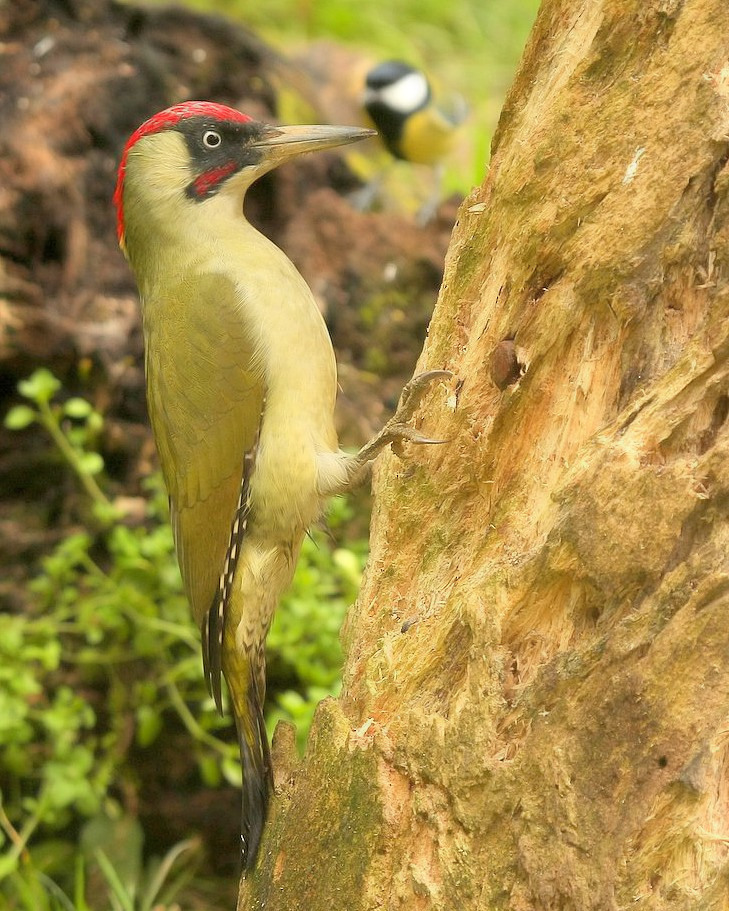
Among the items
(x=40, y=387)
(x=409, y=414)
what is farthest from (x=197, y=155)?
(x=409, y=414)

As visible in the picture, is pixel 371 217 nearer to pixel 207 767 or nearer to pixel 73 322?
pixel 73 322

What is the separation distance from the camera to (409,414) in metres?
2.72

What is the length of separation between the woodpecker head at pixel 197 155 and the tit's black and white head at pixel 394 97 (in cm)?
318

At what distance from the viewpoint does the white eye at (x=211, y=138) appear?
3539 millimetres

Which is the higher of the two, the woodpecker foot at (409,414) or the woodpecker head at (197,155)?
the woodpecker foot at (409,414)

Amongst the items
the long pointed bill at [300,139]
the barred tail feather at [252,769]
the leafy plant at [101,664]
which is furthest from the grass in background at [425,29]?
the barred tail feather at [252,769]

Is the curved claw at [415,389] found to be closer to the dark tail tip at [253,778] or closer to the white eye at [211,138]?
the dark tail tip at [253,778]

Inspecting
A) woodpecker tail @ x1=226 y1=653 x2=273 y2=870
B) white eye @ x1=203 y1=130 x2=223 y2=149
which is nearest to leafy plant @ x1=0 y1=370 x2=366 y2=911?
woodpecker tail @ x1=226 y1=653 x2=273 y2=870

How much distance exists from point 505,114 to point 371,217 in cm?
281

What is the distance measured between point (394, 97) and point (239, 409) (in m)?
3.94

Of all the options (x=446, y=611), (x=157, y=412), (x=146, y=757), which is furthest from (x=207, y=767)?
(x=446, y=611)

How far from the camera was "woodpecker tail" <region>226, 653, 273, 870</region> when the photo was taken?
8.56ft

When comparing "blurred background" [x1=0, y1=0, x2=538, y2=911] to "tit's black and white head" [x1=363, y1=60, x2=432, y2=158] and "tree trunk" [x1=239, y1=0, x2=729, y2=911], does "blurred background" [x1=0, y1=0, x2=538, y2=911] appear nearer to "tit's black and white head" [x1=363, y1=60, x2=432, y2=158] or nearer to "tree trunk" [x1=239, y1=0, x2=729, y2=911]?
"tit's black and white head" [x1=363, y1=60, x2=432, y2=158]

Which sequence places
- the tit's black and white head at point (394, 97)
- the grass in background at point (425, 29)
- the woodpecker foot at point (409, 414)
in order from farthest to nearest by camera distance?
the grass in background at point (425, 29) < the tit's black and white head at point (394, 97) < the woodpecker foot at point (409, 414)
